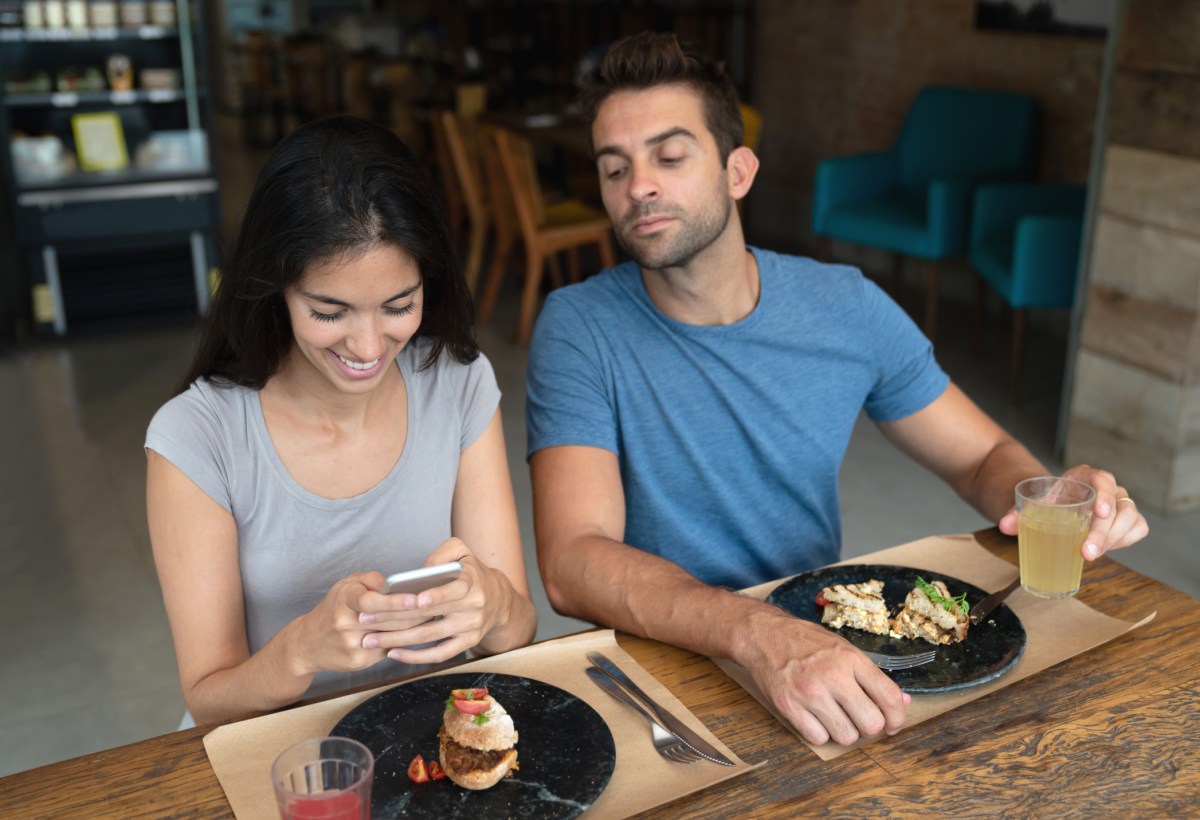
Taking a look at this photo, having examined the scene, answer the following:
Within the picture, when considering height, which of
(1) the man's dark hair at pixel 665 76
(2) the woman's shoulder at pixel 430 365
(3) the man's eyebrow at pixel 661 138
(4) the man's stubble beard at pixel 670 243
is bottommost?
(2) the woman's shoulder at pixel 430 365

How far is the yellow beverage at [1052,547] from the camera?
4.33 feet

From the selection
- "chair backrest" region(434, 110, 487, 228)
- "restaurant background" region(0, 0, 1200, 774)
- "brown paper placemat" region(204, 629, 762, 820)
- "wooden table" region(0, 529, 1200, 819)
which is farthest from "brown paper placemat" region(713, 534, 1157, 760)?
"chair backrest" region(434, 110, 487, 228)

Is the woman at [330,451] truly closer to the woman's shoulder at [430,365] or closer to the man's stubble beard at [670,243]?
the woman's shoulder at [430,365]

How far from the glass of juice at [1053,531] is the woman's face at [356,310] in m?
0.75

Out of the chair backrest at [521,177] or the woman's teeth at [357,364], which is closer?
the woman's teeth at [357,364]

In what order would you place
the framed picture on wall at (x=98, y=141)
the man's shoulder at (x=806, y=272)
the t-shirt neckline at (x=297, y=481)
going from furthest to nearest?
the framed picture on wall at (x=98, y=141), the man's shoulder at (x=806, y=272), the t-shirt neckline at (x=297, y=481)

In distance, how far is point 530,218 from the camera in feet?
16.3

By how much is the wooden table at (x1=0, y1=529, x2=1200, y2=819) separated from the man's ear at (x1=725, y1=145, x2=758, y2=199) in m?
0.85

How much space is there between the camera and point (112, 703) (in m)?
2.57

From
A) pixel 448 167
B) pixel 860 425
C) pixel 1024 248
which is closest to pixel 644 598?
pixel 860 425

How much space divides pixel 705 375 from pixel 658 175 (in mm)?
297

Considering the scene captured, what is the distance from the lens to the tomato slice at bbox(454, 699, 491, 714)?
3.45ft

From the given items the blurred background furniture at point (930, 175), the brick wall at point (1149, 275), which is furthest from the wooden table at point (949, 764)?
the blurred background furniture at point (930, 175)

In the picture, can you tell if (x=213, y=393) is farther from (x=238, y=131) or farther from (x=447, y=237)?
(x=238, y=131)
